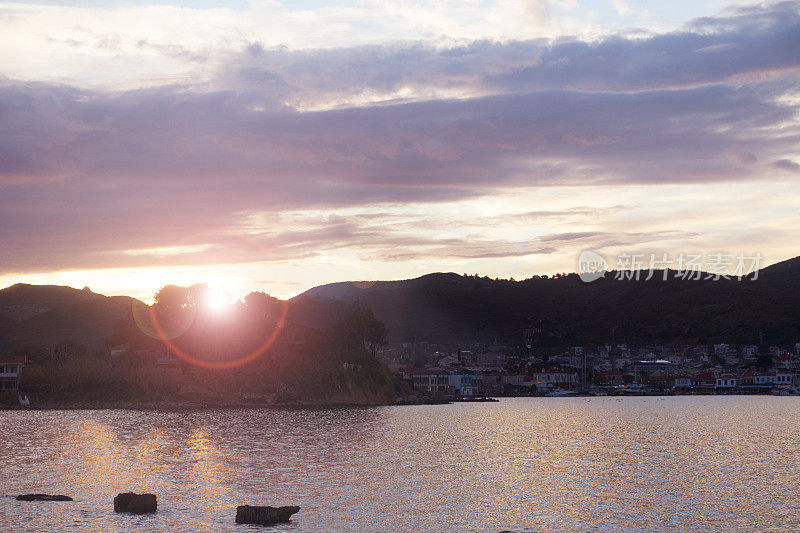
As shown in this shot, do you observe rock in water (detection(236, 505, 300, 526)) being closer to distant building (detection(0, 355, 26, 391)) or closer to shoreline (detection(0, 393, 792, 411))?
shoreline (detection(0, 393, 792, 411))

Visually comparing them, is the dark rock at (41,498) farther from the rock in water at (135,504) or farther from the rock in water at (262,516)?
the rock in water at (262,516)

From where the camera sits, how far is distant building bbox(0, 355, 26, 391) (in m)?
153

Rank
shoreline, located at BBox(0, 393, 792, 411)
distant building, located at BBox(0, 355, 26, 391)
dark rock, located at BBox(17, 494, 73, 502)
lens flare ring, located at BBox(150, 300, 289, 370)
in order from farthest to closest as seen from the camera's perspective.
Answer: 1. lens flare ring, located at BBox(150, 300, 289, 370)
2. distant building, located at BBox(0, 355, 26, 391)
3. shoreline, located at BBox(0, 393, 792, 411)
4. dark rock, located at BBox(17, 494, 73, 502)

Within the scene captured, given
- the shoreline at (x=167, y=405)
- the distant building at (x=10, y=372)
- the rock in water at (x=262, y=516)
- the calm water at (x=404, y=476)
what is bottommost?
the shoreline at (x=167, y=405)

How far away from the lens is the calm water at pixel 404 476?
39.8 meters

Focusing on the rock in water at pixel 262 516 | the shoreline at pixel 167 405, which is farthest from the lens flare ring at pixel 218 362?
the rock in water at pixel 262 516

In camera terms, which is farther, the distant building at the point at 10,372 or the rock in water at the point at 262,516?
the distant building at the point at 10,372

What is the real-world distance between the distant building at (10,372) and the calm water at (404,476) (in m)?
56.5

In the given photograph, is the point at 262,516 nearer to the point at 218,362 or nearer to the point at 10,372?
the point at 10,372

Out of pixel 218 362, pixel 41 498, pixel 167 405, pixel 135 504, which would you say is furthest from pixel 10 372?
pixel 135 504

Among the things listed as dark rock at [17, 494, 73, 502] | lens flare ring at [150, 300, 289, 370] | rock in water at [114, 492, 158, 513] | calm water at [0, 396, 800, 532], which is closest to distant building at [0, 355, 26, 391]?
lens flare ring at [150, 300, 289, 370]

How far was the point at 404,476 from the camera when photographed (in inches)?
2219

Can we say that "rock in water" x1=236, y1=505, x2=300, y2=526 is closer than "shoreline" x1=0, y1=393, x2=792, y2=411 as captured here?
Yes

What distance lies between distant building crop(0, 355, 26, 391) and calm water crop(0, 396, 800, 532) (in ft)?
185
